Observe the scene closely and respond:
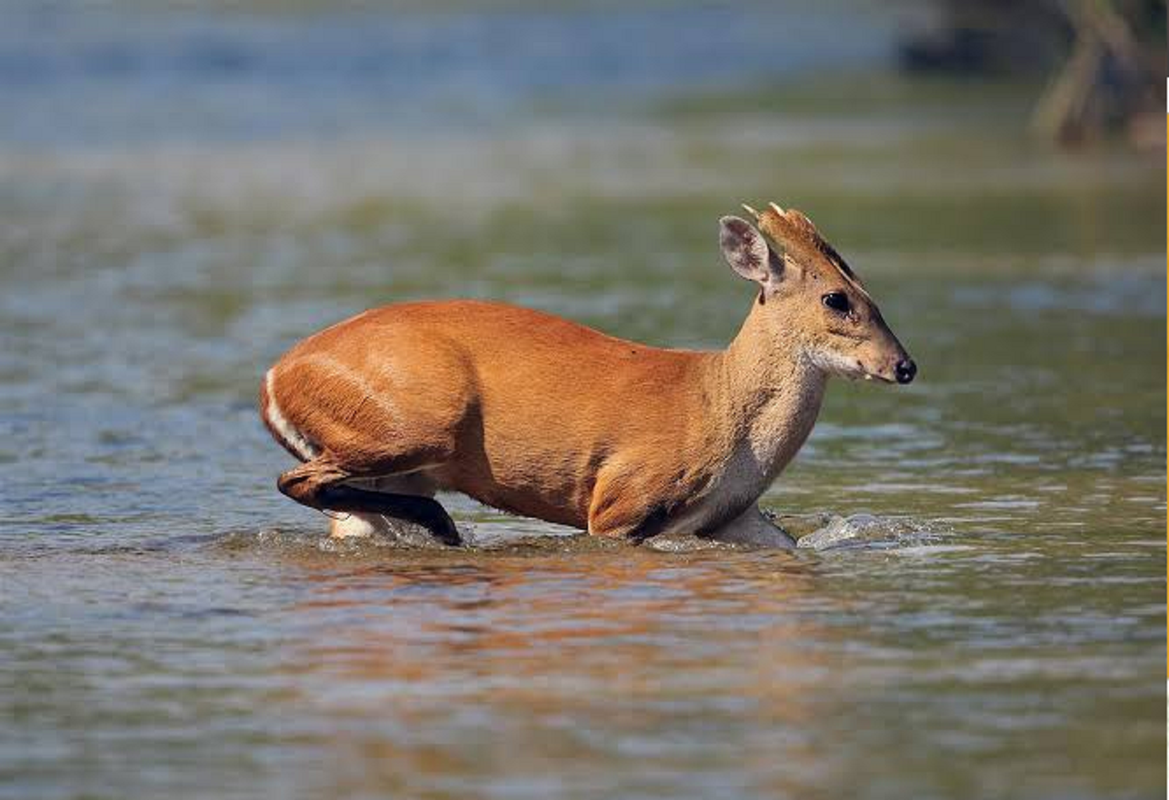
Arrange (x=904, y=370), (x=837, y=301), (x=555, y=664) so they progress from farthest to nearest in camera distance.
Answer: (x=837, y=301)
(x=904, y=370)
(x=555, y=664)

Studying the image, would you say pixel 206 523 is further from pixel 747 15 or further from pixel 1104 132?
pixel 747 15

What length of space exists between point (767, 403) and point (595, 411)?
0.66 m

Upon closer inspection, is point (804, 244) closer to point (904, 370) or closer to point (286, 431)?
point (904, 370)

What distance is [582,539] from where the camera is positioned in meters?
11.3

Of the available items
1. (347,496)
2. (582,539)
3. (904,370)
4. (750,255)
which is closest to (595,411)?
(582,539)

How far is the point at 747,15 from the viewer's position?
253 feet

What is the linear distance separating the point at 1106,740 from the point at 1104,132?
28164mm

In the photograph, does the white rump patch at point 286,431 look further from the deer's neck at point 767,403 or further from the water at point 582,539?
the deer's neck at point 767,403

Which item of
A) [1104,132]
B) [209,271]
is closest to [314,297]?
[209,271]

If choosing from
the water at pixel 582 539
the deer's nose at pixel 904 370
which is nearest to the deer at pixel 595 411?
the deer's nose at pixel 904 370

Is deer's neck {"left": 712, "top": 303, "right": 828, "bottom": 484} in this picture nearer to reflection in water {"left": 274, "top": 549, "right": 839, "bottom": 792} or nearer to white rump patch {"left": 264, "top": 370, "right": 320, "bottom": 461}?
reflection in water {"left": 274, "top": 549, "right": 839, "bottom": 792}

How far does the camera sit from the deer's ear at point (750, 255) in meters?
10.9

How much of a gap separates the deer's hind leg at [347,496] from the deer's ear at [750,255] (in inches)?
59.2

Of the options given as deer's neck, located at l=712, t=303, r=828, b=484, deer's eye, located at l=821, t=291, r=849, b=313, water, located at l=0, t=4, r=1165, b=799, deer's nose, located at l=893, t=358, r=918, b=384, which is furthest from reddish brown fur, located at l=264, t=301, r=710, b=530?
deer's nose, located at l=893, t=358, r=918, b=384
